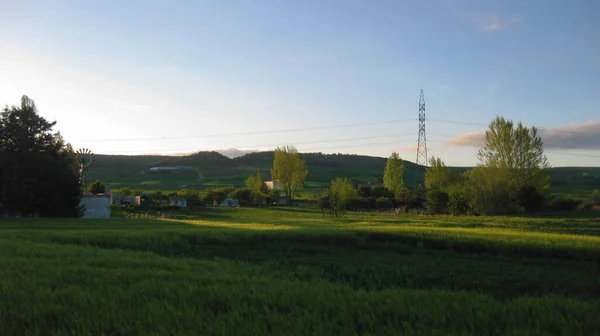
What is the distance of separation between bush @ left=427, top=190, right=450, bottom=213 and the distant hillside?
59861 mm

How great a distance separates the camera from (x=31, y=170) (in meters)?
42.5

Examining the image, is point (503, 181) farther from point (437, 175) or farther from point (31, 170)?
point (31, 170)

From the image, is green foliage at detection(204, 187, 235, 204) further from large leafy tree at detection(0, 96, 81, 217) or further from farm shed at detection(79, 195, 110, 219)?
large leafy tree at detection(0, 96, 81, 217)

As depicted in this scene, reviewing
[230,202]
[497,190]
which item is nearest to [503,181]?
[497,190]

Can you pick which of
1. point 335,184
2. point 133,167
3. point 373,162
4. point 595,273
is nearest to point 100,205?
point 335,184

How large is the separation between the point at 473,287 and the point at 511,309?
498 centimetres

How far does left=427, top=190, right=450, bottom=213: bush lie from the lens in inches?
2375

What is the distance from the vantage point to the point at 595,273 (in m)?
14.4

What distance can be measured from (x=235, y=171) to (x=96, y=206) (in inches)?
4497

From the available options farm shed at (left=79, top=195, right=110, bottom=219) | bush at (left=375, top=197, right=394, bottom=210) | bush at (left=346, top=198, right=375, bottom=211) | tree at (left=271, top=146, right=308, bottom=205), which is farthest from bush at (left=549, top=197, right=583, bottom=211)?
farm shed at (left=79, top=195, right=110, bottom=219)

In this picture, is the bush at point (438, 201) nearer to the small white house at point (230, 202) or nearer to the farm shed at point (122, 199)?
the small white house at point (230, 202)

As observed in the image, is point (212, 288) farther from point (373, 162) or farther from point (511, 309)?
point (373, 162)

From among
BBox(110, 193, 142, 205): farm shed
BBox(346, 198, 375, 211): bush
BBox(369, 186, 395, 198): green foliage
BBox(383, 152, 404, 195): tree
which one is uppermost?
BBox(383, 152, 404, 195): tree

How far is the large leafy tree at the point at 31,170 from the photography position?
4181cm
